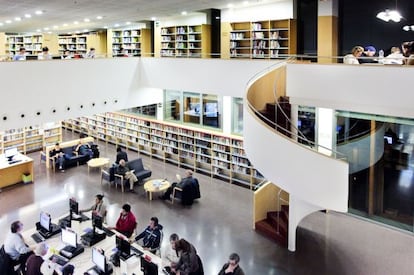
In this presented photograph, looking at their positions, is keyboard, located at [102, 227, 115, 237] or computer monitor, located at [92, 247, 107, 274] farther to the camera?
keyboard, located at [102, 227, 115, 237]

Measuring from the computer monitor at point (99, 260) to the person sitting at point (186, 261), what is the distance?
1016 mm

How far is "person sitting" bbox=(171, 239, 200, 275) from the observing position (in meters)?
5.75

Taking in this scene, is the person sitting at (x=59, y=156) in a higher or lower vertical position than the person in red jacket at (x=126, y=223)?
higher

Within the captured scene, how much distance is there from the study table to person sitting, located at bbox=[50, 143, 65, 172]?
3.82 ft

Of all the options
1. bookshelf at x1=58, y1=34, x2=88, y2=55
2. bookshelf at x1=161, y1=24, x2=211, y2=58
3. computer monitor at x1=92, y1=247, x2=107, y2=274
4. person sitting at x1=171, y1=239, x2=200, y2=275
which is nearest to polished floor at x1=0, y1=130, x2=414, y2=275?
person sitting at x1=171, y1=239, x2=200, y2=275

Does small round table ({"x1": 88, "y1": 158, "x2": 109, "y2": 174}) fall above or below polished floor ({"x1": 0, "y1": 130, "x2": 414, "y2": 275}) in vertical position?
above

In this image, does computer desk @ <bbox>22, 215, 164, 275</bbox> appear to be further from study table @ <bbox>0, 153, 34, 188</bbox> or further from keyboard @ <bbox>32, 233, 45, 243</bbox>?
study table @ <bbox>0, 153, 34, 188</bbox>

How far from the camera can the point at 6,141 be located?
45.0ft

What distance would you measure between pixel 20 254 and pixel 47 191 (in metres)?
4.94

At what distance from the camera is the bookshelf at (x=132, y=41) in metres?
15.8

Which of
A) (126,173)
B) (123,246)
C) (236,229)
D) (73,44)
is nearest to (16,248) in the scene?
(123,246)

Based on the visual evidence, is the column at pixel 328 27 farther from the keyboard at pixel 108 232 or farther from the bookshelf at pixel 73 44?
the bookshelf at pixel 73 44

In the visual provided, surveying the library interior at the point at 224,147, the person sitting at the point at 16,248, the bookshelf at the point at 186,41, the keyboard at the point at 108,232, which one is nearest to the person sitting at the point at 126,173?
the library interior at the point at 224,147

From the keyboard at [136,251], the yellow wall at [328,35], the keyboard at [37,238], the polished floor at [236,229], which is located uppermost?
the yellow wall at [328,35]
